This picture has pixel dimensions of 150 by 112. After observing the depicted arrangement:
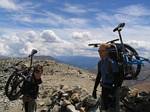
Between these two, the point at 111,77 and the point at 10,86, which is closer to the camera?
the point at 111,77

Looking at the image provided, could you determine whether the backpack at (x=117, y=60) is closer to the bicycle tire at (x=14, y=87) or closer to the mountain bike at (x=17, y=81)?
the mountain bike at (x=17, y=81)

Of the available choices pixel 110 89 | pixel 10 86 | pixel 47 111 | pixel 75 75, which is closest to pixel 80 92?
pixel 47 111

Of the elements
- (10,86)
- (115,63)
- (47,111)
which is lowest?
(47,111)

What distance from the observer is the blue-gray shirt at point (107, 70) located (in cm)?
1505

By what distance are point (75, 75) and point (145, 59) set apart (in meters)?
17.4

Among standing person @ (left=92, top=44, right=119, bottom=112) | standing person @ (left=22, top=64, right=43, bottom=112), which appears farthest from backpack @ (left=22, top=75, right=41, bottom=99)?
standing person @ (left=92, top=44, right=119, bottom=112)

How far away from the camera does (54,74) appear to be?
34750 millimetres

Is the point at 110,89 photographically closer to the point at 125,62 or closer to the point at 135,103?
the point at 125,62

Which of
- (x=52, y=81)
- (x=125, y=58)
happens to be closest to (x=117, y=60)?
(x=125, y=58)

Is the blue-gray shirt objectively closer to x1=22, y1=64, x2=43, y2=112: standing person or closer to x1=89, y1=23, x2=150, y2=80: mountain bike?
x1=89, y1=23, x2=150, y2=80: mountain bike

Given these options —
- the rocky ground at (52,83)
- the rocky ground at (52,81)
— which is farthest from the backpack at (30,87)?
the rocky ground at (52,81)

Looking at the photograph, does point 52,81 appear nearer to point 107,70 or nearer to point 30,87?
point 30,87

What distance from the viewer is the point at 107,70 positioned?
49.9 ft

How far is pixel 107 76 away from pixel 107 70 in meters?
0.26
